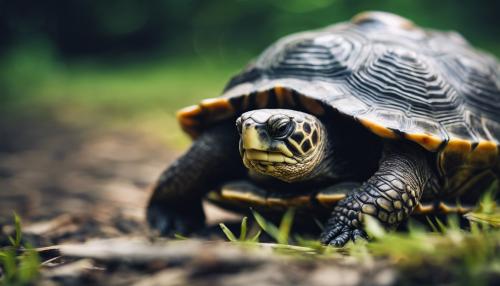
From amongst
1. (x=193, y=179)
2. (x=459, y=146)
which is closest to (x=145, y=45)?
(x=193, y=179)

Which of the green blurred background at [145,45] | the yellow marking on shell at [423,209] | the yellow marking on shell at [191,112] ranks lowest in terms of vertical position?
the yellow marking on shell at [423,209]

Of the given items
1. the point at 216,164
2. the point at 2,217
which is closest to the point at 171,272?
the point at 216,164

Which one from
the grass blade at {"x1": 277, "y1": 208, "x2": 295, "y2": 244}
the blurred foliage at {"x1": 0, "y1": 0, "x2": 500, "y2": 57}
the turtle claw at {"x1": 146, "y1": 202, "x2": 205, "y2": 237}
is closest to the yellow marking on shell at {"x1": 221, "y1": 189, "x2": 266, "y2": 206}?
the grass blade at {"x1": 277, "y1": 208, "x2": 295, "y2": 244}

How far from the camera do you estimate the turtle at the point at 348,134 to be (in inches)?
85.7

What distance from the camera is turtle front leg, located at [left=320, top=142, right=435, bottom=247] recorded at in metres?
2.05

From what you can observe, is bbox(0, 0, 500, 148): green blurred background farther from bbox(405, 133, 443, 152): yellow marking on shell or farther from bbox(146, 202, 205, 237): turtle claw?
bbox(405, 133, 443, 152): yellow marking on shell

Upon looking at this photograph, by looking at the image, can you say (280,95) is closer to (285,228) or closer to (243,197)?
(243,197)

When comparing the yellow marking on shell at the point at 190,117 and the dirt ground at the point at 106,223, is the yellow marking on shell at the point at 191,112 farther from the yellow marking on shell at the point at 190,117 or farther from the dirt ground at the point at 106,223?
the dirt ground at the point at 106,223

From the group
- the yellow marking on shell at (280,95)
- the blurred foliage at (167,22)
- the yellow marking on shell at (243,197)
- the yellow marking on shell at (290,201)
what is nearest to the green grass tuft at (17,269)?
the yellow marking on shell at (243,197)

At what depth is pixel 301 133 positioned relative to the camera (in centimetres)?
222

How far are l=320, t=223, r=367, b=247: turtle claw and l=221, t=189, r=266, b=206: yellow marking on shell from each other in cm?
49

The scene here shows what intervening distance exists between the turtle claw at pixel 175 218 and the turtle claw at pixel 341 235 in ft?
3.54

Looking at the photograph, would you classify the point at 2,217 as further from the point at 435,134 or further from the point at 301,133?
the point at 435,134

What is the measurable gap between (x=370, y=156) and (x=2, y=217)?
2325 mm
